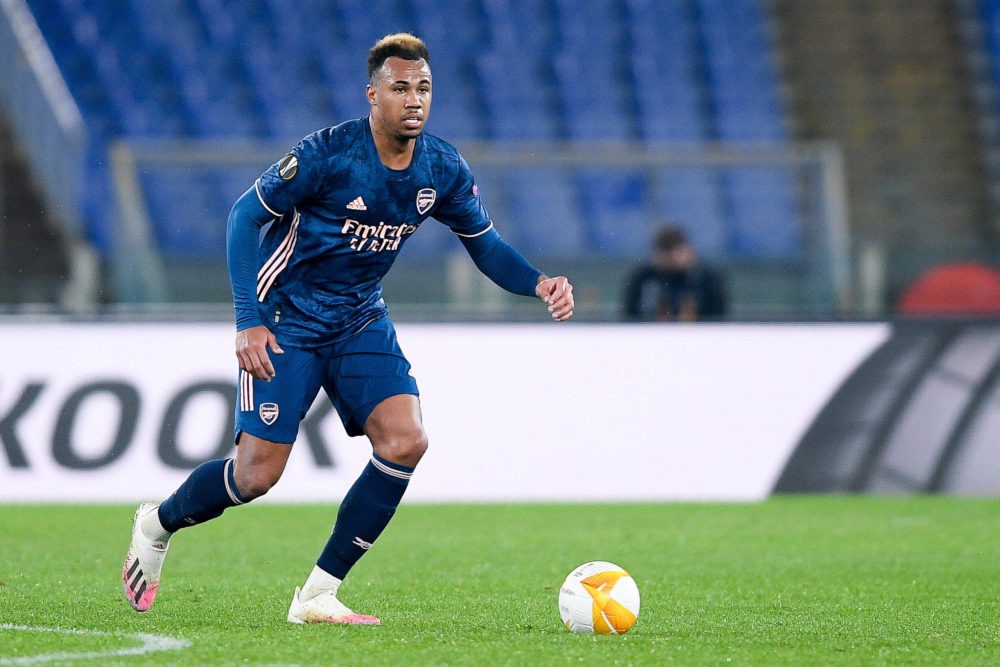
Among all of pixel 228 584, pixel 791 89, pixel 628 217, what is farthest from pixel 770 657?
pixel 791 89

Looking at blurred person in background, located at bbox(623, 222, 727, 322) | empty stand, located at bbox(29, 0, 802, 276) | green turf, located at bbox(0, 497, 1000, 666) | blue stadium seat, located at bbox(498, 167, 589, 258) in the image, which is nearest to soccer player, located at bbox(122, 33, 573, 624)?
green turf, located at bbox(0, 497, 1000, 666)

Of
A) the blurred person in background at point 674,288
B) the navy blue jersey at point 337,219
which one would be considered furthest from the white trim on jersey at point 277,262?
the blurred person in background at point 674,288

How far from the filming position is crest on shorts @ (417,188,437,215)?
5.11 meters

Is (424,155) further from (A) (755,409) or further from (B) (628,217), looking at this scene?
(B) (628,217)

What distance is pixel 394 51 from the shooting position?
16.1 feet

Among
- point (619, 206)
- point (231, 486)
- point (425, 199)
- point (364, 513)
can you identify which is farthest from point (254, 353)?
point (619, 206)

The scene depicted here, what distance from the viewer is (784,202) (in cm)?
1241

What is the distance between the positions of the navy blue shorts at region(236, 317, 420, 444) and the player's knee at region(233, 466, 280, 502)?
12cm

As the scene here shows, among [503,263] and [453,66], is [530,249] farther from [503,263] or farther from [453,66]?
[503,263]

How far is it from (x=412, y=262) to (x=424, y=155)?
5.47 metres

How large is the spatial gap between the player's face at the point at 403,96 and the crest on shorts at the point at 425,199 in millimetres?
238

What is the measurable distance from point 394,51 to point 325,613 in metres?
1.90

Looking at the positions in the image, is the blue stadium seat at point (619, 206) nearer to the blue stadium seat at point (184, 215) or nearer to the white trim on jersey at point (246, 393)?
the blue stadium seat at point (184, 215)

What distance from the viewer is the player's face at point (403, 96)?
4.89 metres
